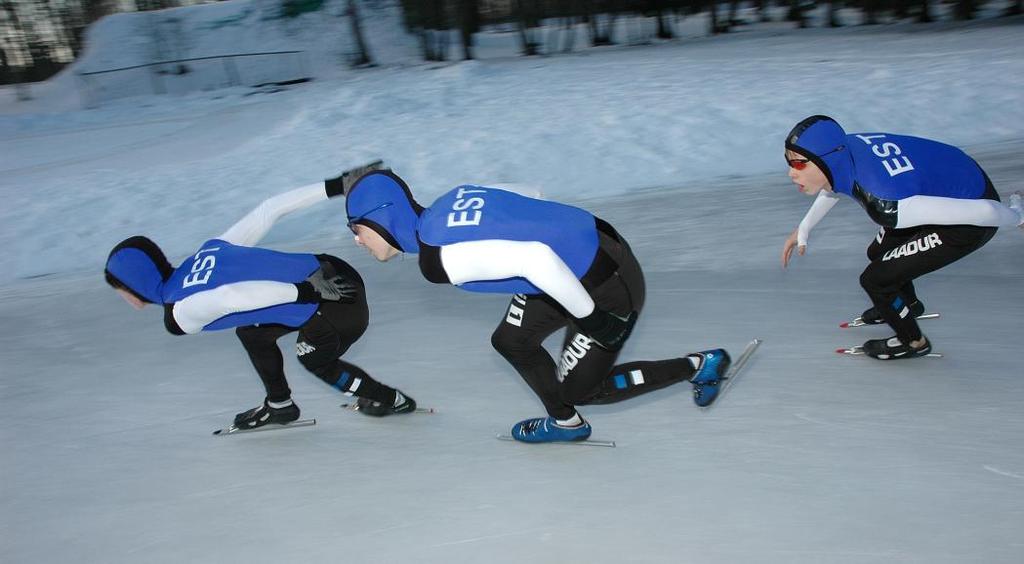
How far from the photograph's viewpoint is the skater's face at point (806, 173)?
9.40ft

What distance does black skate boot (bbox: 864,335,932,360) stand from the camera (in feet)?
10.6

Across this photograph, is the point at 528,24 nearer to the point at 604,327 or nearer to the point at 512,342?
the point at 512,342

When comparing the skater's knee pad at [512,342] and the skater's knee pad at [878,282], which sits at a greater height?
the skater's knee pad at [512,342]

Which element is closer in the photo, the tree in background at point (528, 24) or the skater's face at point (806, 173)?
the skater's face at point (806, 173)

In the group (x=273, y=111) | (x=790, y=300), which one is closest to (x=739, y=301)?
(x=790, y=300)

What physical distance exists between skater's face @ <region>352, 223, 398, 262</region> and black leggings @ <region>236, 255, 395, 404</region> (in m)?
0.58

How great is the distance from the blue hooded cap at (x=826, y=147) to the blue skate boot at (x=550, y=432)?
1164 millimetres

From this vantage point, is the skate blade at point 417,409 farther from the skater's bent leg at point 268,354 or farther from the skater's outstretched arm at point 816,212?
the skater's outstretched arm at point 816,212

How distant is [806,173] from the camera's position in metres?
2.88

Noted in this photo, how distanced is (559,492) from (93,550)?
139 cm

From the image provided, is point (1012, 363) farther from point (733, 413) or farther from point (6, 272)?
point (6, 272)

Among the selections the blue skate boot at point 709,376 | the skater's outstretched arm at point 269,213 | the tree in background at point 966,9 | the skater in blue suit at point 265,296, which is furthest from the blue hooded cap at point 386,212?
the tree in background at point 966,9

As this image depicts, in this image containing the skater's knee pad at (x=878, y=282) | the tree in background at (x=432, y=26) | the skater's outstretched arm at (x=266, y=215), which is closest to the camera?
the skater's outstretched arm at (x=266, y=215)

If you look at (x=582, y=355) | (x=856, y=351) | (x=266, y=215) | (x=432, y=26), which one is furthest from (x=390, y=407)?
(x=432, y=26)
